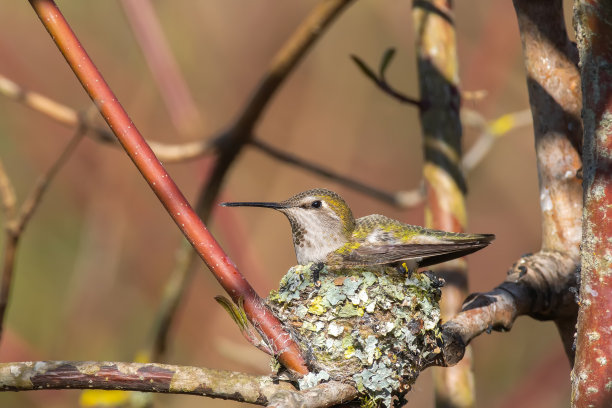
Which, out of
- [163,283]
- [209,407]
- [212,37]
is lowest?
[209,407]

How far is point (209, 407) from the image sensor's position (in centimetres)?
571

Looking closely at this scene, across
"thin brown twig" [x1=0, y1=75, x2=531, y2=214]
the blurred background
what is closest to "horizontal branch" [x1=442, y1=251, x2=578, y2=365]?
"thin brown twig" [x1=0, y1=75, x2=531, y2=214]

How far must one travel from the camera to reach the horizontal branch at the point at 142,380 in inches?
51.1

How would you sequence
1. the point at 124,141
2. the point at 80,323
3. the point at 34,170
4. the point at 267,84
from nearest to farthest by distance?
the point at 124,141 < the point at 267,84 < the point at 80,323 < the point at 34,170

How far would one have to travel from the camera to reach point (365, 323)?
2055mm

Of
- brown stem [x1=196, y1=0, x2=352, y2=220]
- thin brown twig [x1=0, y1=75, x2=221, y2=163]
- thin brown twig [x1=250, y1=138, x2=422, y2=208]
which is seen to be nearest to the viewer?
brown stem [x1=196, y1=0, x2=352, y2=220]

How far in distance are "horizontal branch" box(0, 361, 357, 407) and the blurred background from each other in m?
4.16

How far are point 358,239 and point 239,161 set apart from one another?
11.0ft

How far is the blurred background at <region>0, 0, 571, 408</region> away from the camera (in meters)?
5.74

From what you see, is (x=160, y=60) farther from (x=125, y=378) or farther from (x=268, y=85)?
(x=125, y=378)

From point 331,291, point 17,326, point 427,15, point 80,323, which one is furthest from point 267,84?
point 17,326

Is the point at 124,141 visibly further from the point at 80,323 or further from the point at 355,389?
the point at 80,323

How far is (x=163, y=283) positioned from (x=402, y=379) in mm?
4424

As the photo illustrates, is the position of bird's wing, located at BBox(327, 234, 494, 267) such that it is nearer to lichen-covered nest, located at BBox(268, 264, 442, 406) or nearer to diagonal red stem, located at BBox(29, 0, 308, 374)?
lichen-covered nest, located at BBox(268, 264, 442, 406)
